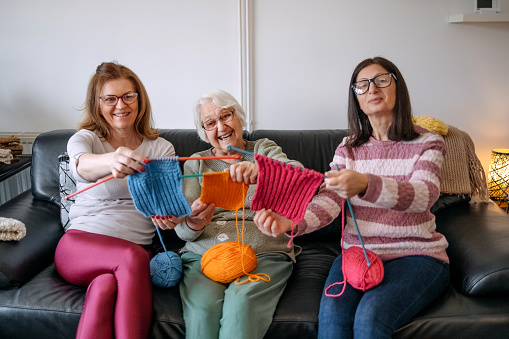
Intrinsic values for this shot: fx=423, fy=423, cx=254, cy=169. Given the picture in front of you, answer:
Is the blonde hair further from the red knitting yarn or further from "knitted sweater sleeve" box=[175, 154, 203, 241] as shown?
the red knitting yarn

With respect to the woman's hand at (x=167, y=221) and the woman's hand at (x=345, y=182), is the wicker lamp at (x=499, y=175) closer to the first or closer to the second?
the woman's hand at (x=345, y=182)

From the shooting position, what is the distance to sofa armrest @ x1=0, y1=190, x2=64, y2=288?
1.51m

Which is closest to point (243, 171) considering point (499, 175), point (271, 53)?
point (271, 53)

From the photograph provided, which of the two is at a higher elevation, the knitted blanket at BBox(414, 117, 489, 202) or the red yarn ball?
the knitted blanket at BBox(414, 117, 489, 202)

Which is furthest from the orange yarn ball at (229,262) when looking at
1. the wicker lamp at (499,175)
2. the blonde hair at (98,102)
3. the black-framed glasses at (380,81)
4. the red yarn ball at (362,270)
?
the wicker lamp at (499,175)

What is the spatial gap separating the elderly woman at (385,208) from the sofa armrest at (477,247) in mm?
95

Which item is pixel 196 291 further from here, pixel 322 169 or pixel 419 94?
pixel 419 94

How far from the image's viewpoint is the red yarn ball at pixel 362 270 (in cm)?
132

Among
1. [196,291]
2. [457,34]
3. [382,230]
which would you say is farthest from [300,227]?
[457,34]

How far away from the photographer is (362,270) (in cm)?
132

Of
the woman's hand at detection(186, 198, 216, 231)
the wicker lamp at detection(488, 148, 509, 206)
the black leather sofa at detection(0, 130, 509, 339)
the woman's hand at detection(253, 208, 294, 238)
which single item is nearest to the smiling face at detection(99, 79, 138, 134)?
the woman's hand at detection(186, 198, 216, 231)

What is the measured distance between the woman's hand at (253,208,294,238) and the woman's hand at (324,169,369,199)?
0.24m

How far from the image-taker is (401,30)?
239 cm

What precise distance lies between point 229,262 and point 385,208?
559 mm
